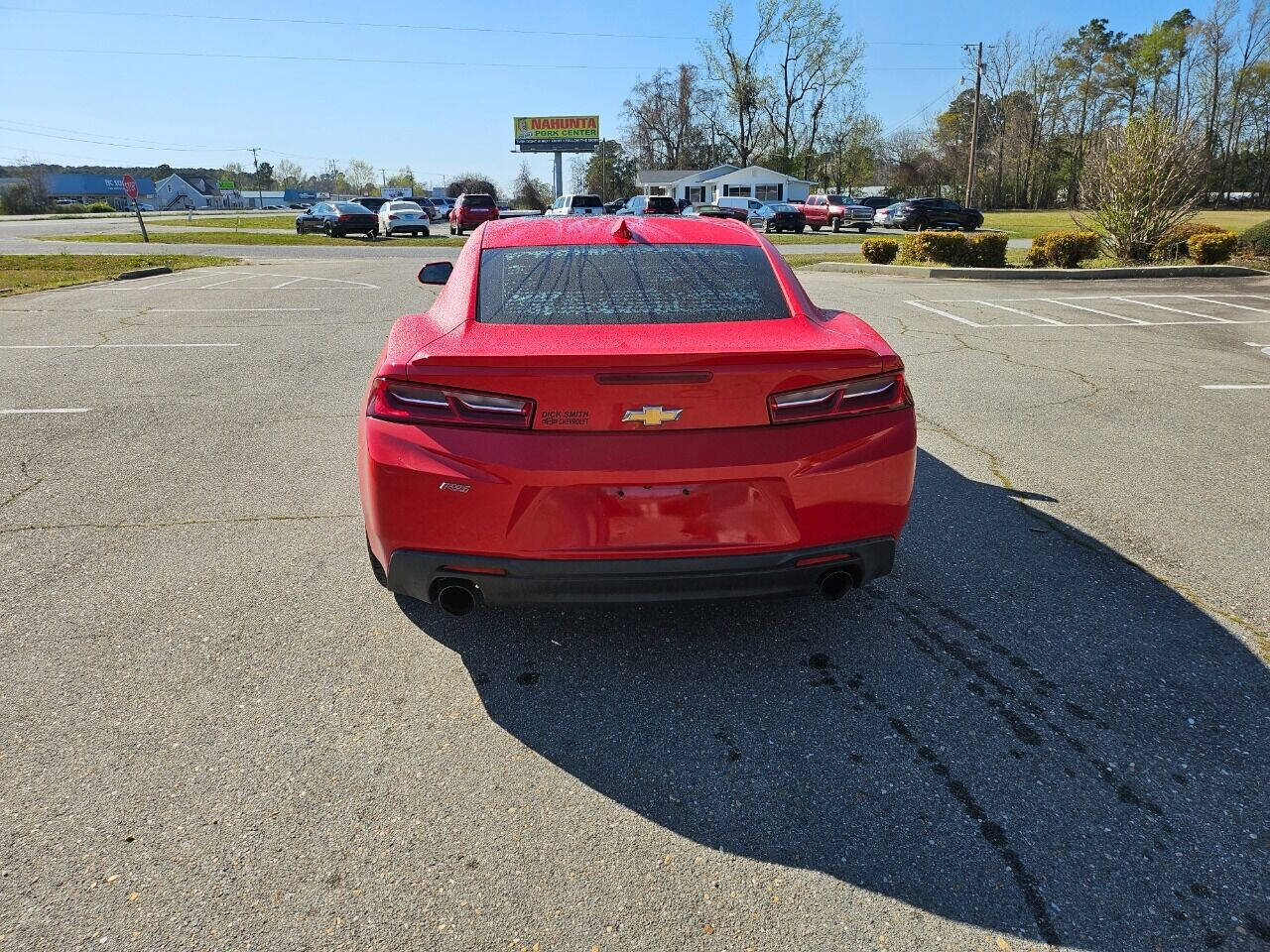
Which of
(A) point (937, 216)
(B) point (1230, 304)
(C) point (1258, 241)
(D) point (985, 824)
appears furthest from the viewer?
(A) point (937, 216)

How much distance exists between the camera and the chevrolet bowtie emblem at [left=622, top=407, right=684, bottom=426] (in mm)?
2646

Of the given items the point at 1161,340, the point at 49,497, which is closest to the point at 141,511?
the point at 49,497

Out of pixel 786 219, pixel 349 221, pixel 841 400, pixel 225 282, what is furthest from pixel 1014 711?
pixel 786 219

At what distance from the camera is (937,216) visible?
131 feet

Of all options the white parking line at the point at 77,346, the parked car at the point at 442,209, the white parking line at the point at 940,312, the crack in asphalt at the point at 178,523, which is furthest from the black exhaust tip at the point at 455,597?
the parked car at the point at 442,209

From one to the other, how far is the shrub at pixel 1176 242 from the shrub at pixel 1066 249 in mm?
1292

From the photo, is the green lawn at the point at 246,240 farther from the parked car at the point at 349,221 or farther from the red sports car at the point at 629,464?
the red sports car at the point at 629,464

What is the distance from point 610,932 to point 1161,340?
10.4m

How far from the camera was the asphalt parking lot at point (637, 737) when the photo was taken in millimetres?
2031

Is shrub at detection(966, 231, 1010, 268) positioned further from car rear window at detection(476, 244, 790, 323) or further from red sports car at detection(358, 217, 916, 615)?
red sports car at detection(358, 217, 916, 615)

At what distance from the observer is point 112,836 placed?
2229 mm

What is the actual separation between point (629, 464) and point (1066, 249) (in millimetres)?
17859

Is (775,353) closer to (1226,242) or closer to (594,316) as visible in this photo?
(594,316)

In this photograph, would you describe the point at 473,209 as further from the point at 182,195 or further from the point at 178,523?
the point at 182,195
